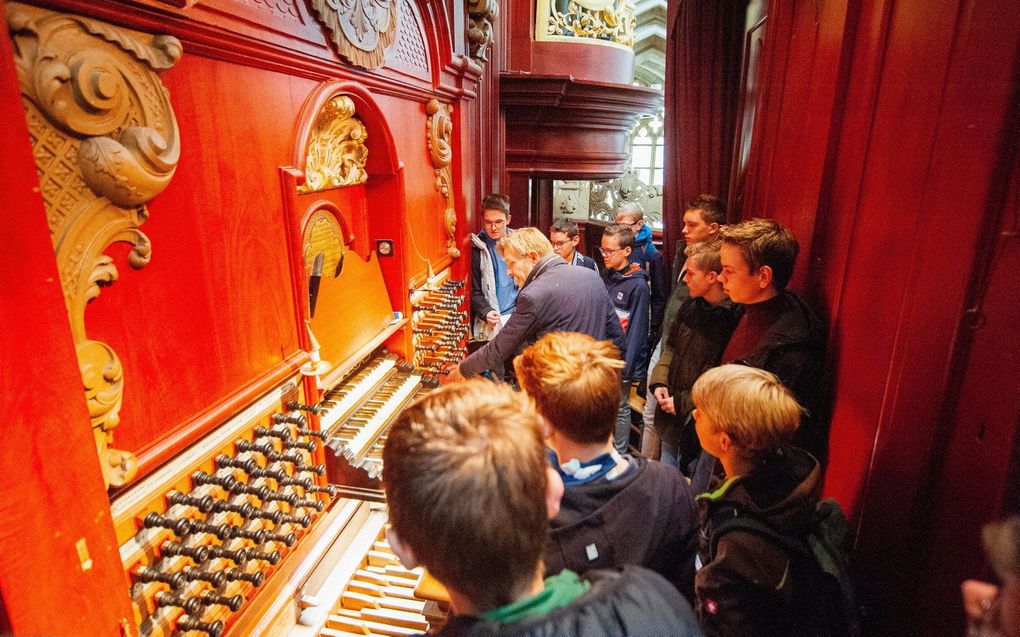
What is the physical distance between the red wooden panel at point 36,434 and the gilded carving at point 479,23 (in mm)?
3029

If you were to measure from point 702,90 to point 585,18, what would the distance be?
1.63m

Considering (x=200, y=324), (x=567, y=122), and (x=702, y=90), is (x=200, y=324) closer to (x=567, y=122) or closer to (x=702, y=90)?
(x=702, y=90)

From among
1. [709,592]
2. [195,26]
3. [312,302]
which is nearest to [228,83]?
[195,26]

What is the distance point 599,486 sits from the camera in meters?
1.23

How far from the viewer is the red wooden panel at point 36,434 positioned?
84 centimetres

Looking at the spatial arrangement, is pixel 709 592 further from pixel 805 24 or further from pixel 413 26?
pixel 413 26

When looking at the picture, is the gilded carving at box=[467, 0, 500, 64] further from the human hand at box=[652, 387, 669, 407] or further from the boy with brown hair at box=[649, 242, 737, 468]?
the human hand at box=[652, 387, 669, 407]

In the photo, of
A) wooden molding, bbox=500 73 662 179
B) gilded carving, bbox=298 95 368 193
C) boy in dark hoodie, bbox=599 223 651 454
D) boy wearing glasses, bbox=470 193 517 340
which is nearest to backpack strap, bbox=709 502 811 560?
gilded carving, bbox=298 95 368 193

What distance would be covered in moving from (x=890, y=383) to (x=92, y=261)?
6.59 ft

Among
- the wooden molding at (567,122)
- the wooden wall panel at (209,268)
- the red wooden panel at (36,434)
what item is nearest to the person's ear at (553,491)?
the red wooden panel at (36,434)

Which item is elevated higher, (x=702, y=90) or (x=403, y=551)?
(x=702, y=90)

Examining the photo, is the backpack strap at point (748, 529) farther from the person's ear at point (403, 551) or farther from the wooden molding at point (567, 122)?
the wooden molding at point (567, 122)

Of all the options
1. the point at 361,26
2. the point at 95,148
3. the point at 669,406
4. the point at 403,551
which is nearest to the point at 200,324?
the point at 95,148

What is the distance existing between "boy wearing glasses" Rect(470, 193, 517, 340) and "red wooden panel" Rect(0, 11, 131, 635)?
3142 millimetres
